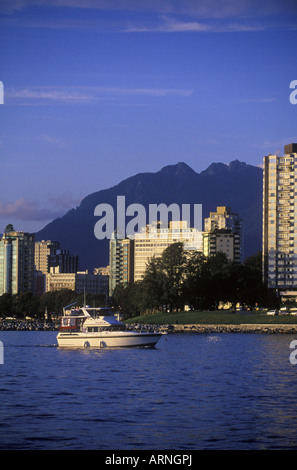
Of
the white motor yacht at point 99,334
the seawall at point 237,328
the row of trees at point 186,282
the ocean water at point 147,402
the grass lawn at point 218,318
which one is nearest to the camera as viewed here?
the ocean water at point 147,402

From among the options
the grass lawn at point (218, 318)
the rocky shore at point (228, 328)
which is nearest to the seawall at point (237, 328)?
the rocky shore at point (228, 328)

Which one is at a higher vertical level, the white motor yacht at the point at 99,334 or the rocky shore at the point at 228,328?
the white motor yacht at the point at 99,334

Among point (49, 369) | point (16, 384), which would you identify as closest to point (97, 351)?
point (49, 369)

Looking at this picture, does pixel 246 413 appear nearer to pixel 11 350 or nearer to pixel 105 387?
pixel 105 387

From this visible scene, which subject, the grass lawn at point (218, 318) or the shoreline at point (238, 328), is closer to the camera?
the shoreline at point (238, 328)

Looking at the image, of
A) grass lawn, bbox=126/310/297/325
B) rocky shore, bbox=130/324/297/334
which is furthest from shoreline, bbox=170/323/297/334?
grass lawn, bbox=126/310/297/325

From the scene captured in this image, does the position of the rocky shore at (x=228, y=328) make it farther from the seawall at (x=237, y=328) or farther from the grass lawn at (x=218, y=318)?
the grass lawn at (x=218, y=318)

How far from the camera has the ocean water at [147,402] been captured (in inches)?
1420

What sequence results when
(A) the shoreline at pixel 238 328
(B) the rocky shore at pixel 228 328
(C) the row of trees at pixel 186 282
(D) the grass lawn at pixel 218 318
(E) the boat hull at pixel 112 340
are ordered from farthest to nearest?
(C) the row of trees at pixel 186 282
(D) the grass lawn at pixel 218 318
(B) the rocky shore at pixel 228 328
(A) the shoreline at pixel 238 328
(E) the boat hull at pixel 112 340

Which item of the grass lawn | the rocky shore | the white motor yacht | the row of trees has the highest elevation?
the row of trees

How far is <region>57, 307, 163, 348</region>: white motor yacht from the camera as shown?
92812 millimetres

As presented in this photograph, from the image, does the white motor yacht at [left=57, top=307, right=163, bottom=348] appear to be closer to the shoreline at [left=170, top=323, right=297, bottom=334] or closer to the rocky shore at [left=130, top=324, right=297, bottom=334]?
the rocky shore at [left=130, top=324, right=297, bottom=334]

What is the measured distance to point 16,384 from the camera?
199 ft

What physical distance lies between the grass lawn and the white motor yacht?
67908 mm
